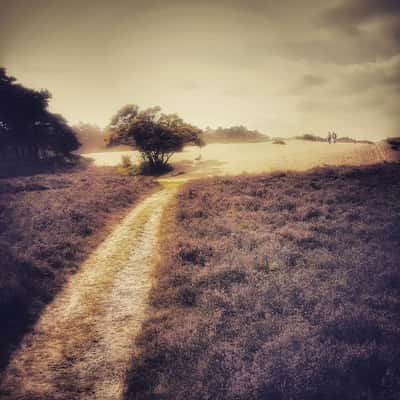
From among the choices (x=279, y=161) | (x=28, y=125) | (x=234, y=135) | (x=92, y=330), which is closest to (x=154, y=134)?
(x=279, y=161)

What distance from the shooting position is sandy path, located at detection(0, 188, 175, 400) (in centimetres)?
485

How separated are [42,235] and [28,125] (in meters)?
29.3

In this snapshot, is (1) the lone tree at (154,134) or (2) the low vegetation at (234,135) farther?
(2) the low vegetation at (234,135)

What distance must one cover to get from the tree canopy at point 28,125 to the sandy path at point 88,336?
3160cm

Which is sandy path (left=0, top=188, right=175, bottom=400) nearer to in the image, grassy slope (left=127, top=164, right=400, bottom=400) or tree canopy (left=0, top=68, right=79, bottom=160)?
grassy slope (left=127, top=164, right=400, bottom=400)

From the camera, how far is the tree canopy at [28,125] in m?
31.1

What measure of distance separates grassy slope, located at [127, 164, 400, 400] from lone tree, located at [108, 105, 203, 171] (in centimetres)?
1806

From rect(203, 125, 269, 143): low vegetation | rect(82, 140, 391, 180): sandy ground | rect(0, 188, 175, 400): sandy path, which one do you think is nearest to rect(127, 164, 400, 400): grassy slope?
rect(0, 188, 175, 400): sandy path

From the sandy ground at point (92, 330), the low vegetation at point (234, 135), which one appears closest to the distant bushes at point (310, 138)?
the low vegetation at point (234, 135)

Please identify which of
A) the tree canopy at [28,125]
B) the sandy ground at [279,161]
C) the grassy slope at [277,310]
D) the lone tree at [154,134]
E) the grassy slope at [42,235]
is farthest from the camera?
the tree canopy at [28,125]

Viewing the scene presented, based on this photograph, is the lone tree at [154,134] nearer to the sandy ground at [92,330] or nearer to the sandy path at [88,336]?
the sandy ground at [92,330]

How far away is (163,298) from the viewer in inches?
284

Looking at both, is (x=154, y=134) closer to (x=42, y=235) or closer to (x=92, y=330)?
(x=42, y=235)

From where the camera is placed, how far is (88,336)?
6102mm
